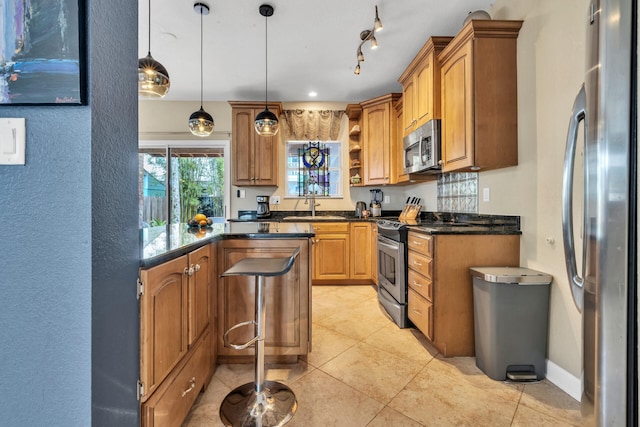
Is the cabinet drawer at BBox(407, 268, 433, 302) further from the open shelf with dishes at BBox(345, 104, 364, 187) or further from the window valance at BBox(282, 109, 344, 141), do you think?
the window valance at BBox(282, 109, 344, 141)

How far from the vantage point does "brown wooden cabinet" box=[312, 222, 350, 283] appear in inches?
149

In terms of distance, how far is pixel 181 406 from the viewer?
1.29 meters

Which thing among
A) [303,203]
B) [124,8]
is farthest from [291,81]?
[124,8]

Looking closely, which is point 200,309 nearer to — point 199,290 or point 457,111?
point 199,290

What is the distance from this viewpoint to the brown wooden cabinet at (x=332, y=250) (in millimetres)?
3795

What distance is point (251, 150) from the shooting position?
4.07 meters

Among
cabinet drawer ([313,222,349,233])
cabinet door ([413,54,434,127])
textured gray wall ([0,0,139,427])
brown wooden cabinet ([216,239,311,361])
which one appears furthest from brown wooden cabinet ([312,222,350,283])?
textured gray wall ([0,0,139,427])

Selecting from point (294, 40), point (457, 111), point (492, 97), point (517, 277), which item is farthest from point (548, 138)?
point (294, 40)

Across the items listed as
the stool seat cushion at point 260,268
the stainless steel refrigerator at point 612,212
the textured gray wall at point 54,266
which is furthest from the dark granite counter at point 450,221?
the textured gray wall at point 54,266

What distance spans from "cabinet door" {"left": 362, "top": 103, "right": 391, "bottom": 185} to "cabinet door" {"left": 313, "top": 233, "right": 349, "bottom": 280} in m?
0.95

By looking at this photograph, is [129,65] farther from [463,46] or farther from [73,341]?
[463,46]

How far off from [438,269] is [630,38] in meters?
1.64

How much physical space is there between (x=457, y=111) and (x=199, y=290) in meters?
2.28

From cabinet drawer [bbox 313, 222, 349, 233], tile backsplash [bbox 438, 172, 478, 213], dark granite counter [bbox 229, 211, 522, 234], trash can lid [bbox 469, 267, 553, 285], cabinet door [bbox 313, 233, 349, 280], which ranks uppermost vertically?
tile backsplash [bbox 438, 172, 478, 213]
